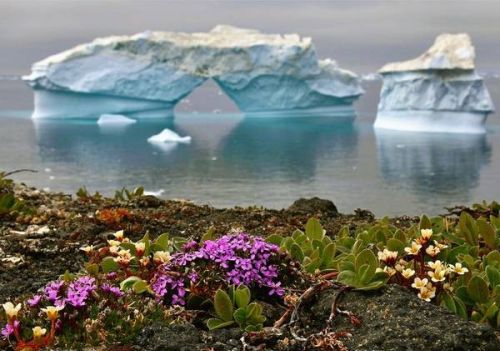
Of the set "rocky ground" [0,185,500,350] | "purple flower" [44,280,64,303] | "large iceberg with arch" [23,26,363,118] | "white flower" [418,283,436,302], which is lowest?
"rocky ground" [0,185,500,350]

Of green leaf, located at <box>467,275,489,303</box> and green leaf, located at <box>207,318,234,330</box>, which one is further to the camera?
green leaf, located at <box>467,275,489,303</box>

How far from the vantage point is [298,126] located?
3743 inches

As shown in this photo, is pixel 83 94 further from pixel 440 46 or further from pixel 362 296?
pixel 362 296

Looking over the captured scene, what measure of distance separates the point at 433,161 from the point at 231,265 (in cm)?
5762

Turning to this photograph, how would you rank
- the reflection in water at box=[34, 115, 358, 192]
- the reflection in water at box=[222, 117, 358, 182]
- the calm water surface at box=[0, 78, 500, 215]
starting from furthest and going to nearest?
the reflection in water at box=[222, 117, 358, 182] → the reflection in water at box=[34, 115, 358, 192] → the calm water surface at box=[0, 78, 500, 215]

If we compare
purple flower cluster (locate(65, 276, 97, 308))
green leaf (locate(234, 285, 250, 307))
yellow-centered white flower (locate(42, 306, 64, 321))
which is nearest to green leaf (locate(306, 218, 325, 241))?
green leaf (locate(234, 285, 250, 307))

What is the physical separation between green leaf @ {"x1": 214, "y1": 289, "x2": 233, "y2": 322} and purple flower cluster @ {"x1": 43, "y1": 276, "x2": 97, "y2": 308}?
0.55 meters

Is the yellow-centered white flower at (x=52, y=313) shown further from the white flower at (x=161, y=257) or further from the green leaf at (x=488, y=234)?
the green leaf at (x=488, y=234)

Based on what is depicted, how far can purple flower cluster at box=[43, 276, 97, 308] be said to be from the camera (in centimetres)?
289

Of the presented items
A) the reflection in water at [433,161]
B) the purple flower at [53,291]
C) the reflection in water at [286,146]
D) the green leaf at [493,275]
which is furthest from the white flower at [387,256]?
the reflection in water at [286,146]

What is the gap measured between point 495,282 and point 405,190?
42.8 metres

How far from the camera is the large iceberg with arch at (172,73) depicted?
6888cm

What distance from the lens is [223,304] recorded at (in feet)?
9.85

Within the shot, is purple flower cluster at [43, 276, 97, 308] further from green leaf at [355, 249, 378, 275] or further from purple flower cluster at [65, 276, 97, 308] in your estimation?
green leaf at [355, 249, 378, 275]
